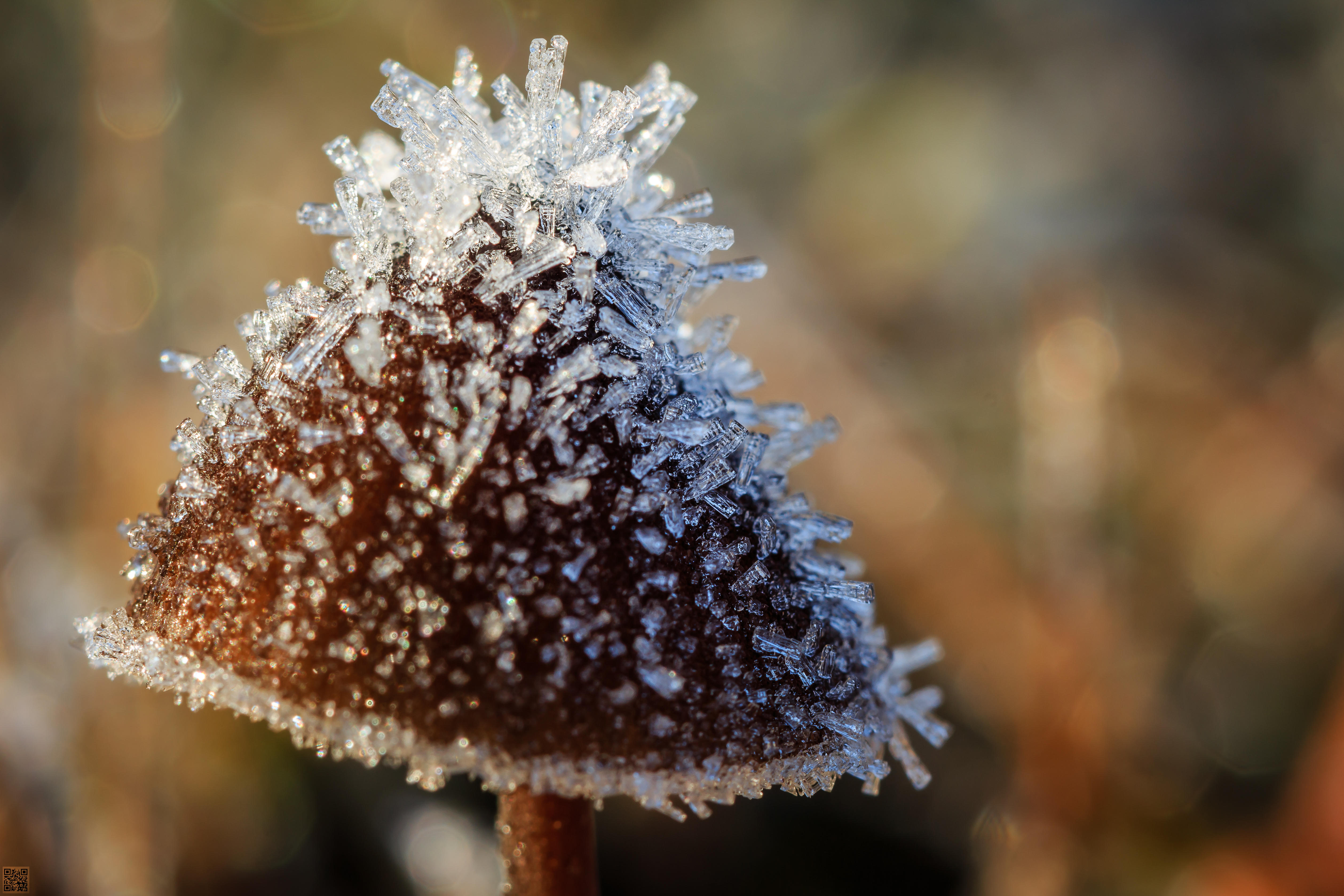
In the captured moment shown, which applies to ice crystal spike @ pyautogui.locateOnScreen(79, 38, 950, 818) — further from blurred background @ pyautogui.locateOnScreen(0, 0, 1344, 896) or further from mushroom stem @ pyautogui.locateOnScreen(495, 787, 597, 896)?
blurred background @ pyautogui.locateOnScreen(0, 0, 1344, 896)

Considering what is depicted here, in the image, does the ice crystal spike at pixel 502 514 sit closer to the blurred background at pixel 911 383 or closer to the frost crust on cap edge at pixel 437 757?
the frost crust on cap edge at pixel 437 757

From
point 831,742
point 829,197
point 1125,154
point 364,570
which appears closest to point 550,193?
point 364,570

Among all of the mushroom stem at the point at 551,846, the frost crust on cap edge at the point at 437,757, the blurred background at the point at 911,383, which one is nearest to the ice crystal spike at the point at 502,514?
the frost crust on cap edge at the point at 437,757

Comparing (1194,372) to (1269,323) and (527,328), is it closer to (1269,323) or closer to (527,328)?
(1269,323)

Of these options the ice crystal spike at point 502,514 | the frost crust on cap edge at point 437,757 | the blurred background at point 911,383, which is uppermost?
the blurred background at point 911,383

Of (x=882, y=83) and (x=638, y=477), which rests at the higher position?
(x=882, y=83)

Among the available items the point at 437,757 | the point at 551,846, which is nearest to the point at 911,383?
the point at 551,846

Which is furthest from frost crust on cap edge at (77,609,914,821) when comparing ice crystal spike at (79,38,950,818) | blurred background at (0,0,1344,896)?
blurred background at (0,0,1344,896)
